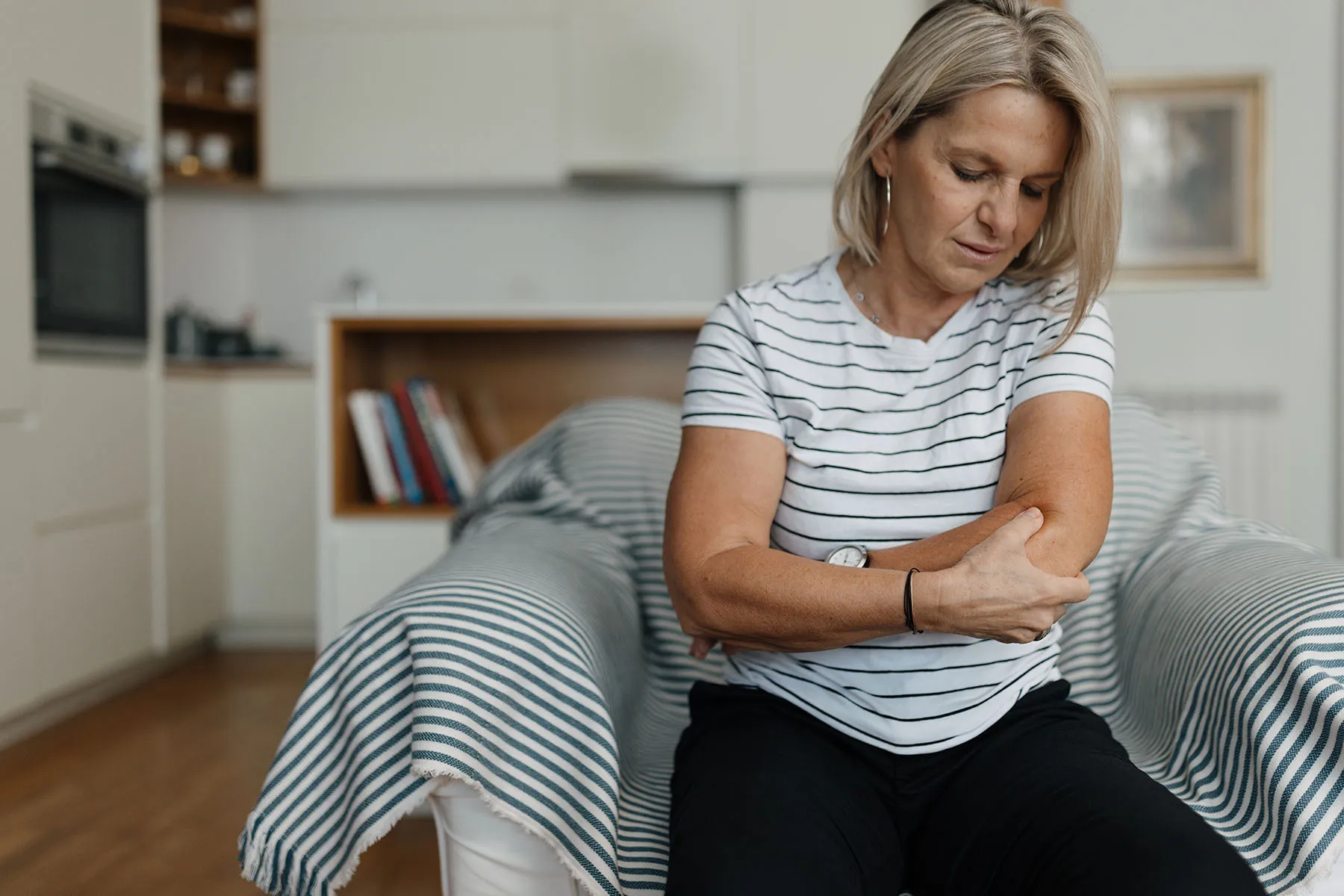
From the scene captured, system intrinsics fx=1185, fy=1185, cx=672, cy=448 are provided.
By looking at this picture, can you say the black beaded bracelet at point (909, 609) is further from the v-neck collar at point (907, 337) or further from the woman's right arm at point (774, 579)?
the v-neck collar at point (907, 337)

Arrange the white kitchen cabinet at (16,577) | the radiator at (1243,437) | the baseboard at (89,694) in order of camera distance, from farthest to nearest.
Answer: the radiator at (1243,437)
the baseboard at (89,694)
the white kitchen cabinet at (16,577)

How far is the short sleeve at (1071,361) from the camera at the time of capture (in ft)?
3.78

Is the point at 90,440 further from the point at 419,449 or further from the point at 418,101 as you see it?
the point at 418,101

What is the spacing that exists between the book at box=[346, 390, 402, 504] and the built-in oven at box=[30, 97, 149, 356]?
2.24ft

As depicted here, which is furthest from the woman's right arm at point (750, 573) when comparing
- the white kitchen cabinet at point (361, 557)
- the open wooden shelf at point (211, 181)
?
the open wooden shelf at point (211, 181)

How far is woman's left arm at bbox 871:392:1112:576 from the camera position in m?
1.07

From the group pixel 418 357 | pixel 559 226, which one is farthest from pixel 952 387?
pixel 559 226

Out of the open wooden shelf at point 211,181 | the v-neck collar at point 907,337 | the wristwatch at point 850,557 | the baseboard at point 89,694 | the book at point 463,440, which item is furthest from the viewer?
the open wooden shelf at point 211,181

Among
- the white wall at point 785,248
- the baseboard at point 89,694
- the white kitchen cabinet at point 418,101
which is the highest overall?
the white kitchen cabinet at point 418,101

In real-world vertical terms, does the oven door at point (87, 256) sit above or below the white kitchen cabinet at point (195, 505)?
above

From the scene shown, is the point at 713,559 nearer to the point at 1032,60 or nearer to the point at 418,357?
the point at 1032,60

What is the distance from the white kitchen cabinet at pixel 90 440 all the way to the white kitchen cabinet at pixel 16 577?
65mm

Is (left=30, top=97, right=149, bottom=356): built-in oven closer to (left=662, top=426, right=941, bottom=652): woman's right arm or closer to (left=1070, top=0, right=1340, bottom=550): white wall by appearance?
(left=662, top=426, right=941, bottom=652): woman's right arm

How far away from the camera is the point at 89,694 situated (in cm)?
287
